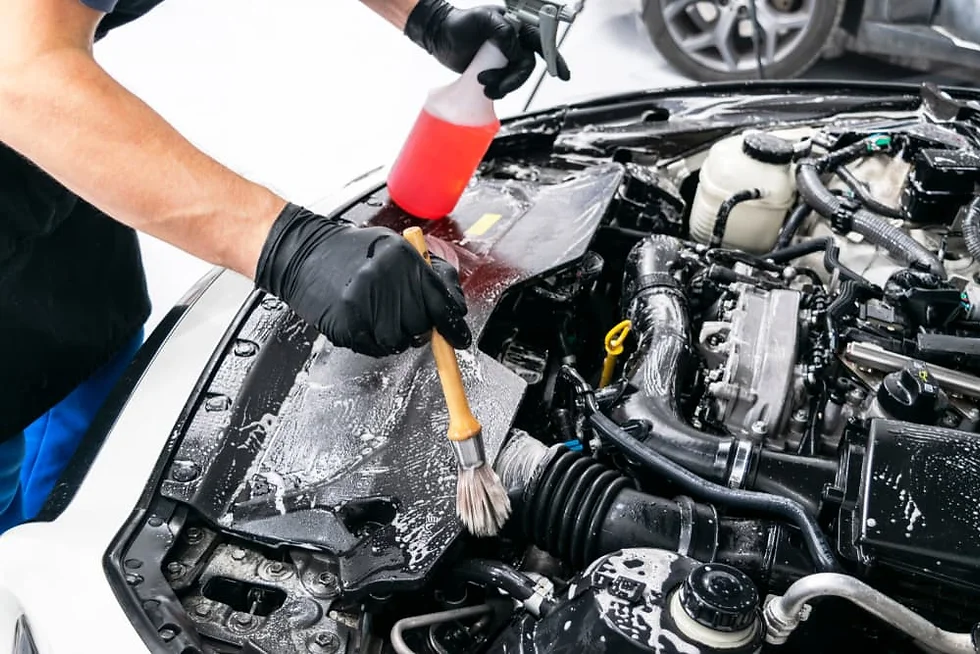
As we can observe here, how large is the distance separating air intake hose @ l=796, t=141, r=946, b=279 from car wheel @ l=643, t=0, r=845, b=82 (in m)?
2.30

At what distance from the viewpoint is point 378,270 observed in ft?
4.06

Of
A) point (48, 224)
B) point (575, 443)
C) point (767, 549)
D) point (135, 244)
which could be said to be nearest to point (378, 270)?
point (575, 443)

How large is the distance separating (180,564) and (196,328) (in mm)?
495

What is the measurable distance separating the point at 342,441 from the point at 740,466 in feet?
1.91

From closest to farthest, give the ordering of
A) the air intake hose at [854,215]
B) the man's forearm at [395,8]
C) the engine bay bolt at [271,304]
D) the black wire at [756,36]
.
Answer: the engine bay bolt at [271,304], the air intake hose at [854,215], the man's forearm at [395,8], the black wire at [756,36]

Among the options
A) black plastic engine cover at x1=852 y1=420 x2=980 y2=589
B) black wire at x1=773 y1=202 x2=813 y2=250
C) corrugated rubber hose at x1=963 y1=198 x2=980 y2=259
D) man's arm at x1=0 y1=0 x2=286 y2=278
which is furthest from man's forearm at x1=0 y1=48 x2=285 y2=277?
corrugated rubber hose at x1=963 y1=198 x2=980 y2=259

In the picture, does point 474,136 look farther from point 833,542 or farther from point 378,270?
point 833,542

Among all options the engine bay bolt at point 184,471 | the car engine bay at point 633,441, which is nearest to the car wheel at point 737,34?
the car engine bay at point 633,441

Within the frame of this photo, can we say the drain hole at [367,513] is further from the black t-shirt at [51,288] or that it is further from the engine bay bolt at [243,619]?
the black t-shirt at [51,288]

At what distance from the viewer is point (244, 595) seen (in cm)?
125

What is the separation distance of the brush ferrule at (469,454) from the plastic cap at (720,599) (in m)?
0.37

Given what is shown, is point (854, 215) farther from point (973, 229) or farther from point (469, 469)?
point (469, 469)

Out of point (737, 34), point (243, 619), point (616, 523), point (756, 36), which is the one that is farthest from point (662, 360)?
point (737, 34)

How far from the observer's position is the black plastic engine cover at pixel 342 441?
1.24 meters
